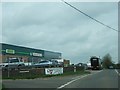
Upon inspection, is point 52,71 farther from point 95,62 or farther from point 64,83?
point 95,62

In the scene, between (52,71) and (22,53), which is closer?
(52,71)

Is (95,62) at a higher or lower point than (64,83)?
higher

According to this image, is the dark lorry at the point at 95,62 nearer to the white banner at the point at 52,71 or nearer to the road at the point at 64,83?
the white banner at the point at 52,71

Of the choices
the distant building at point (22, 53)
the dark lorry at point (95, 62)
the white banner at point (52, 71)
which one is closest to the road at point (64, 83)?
the white banner at point (52, 71)

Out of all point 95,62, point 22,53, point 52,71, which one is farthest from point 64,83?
point 22,53

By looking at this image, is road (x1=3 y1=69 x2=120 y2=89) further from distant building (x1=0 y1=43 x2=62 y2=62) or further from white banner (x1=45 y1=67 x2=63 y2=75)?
distant building (x1=0 y1=43 x2=62 y2=62)

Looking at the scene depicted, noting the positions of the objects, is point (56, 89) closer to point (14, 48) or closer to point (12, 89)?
point (12, 89)

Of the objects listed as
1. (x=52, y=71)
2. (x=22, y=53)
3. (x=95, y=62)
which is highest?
(x=22, y=53)

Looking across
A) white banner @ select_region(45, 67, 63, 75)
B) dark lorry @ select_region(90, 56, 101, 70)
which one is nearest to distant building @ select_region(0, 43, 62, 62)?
dark lorry @ select_region(90, 56, 101, 70)

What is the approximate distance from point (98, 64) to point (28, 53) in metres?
26.7

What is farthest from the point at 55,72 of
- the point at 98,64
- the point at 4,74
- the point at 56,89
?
the point at 98,64

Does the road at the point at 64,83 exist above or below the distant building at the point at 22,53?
below

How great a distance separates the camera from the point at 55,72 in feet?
173

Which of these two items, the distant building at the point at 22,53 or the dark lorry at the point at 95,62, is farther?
the dark lorry at the point at 95,62
